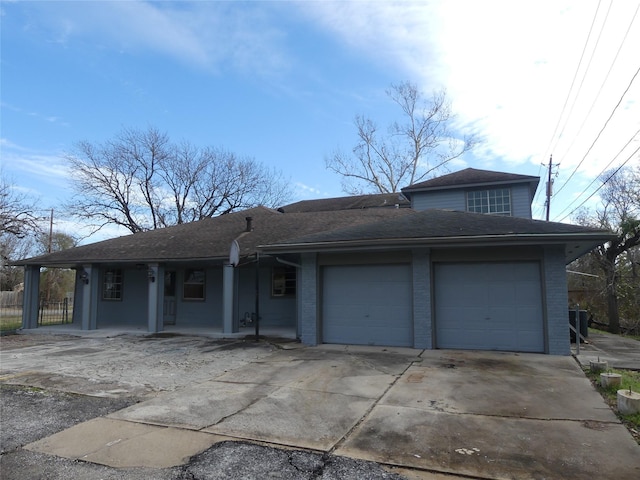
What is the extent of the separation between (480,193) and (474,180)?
0.65m

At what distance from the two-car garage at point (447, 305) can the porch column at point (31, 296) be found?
11972 mm

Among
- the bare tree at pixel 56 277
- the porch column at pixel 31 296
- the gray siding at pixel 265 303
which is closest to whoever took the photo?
the gray siding at pixel 265 303

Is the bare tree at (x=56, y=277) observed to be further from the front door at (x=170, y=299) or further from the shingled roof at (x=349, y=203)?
the front door at (x=170, y=299)

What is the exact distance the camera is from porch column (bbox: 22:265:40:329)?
15.8 m

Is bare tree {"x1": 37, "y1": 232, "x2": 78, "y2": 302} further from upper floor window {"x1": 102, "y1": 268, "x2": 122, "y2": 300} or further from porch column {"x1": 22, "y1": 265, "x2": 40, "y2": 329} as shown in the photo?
porch column {"x1": 22, "y1": 265, "x2": 40, "y2": 329}

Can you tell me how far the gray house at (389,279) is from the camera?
9.41 m

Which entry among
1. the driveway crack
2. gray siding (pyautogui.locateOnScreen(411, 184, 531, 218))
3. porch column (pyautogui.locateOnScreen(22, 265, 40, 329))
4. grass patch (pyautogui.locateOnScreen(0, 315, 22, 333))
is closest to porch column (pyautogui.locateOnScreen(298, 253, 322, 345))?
the driveway crack

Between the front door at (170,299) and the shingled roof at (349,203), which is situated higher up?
the shingled roof at (349,203)

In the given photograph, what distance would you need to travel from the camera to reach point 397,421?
5.12m

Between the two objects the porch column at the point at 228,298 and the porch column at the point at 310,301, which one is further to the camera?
the porch column at the point at 228,298

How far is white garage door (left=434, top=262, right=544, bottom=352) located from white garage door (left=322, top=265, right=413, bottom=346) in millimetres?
823

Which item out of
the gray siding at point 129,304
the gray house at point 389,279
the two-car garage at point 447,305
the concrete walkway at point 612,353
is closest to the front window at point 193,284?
the gray house at point 389,279

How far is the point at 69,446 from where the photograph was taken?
4559 millimetres

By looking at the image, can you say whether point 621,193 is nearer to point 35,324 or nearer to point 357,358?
point 357,358
